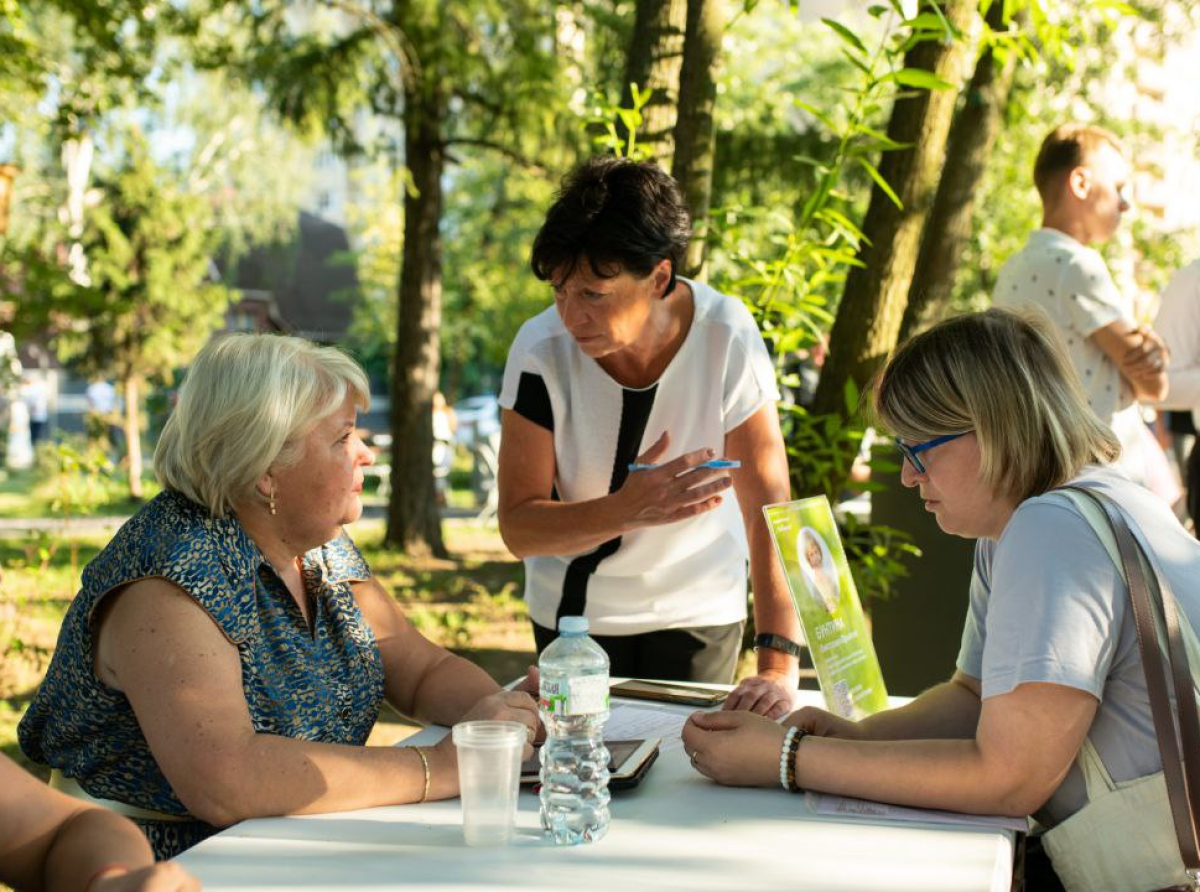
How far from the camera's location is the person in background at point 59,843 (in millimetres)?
1562

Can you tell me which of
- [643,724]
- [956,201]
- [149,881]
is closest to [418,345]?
[956,201]

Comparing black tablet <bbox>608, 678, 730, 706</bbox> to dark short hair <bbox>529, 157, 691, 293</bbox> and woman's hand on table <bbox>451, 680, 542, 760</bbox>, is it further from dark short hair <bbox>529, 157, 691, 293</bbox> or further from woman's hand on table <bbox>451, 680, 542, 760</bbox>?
dark short hair <bbox>529, 157, 691, 293</bbox>

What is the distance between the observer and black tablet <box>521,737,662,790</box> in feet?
6.75

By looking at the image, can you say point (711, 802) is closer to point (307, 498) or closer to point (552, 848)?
point (552, 848)

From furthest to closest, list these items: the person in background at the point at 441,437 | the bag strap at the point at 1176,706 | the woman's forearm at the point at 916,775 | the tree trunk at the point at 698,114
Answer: the person in background at the point at 441,437 → the tree trunk at the point at 698,114 → the woman's forearm at the point at 916,775 → the bag strap at the point at 1176,706

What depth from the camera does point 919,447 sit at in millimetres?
2061

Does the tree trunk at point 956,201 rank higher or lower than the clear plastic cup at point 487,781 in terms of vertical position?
higher

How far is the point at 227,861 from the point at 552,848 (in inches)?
17.2

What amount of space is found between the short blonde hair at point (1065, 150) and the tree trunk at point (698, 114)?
3.56 ft

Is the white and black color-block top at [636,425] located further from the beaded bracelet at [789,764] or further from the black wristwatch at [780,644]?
the beaded bracelet at [789,764]

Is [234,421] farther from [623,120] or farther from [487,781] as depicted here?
[623,120]

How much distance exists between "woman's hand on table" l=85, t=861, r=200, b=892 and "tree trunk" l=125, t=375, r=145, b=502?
15933mm

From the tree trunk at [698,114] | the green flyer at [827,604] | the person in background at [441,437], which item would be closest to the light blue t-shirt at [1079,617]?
the green flyer at [827,604]

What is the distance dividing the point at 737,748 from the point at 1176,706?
2.13 feet
